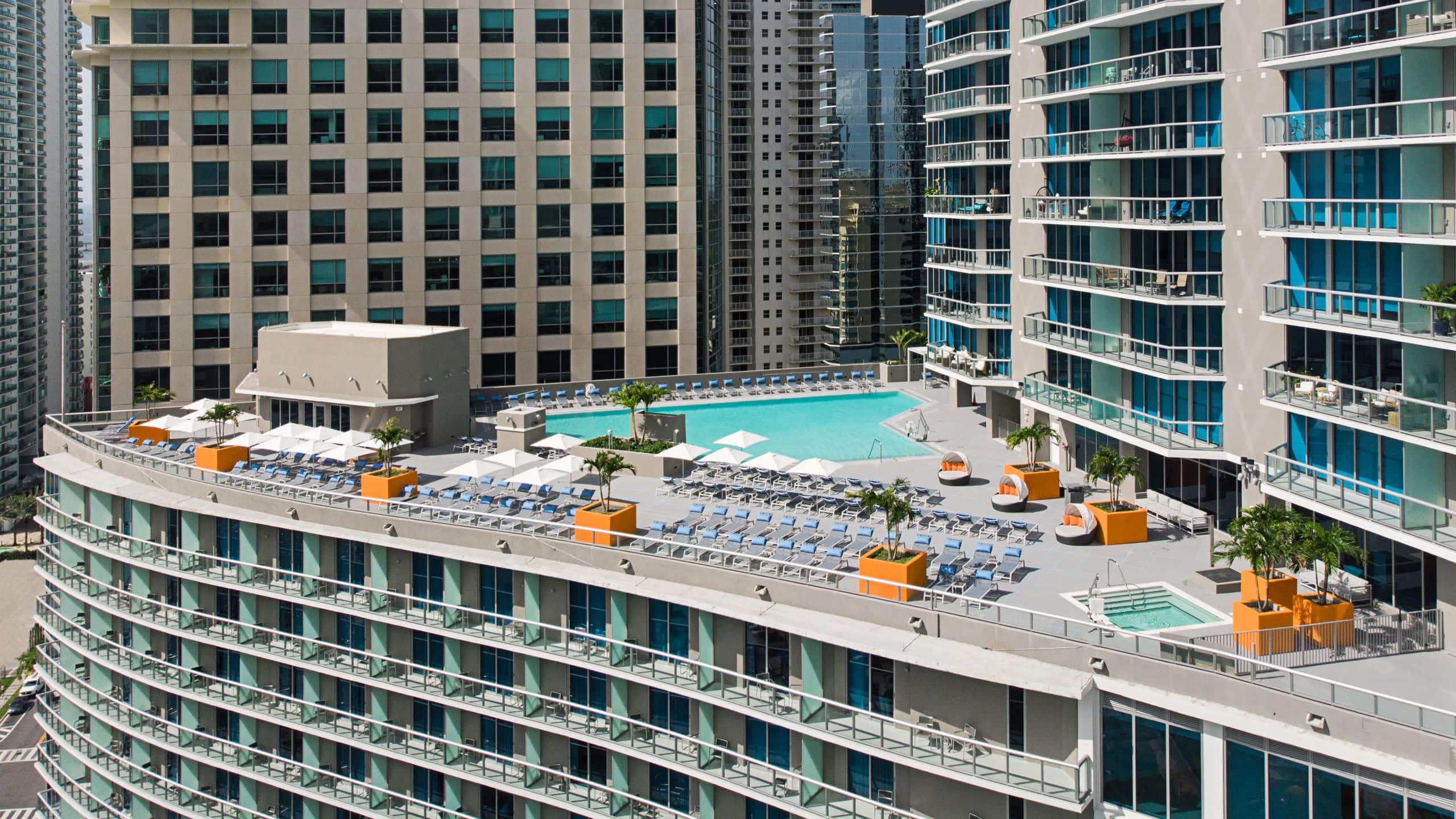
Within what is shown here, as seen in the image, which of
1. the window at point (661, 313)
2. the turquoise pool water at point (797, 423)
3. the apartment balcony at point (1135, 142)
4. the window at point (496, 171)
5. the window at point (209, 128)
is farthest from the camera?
the window at point (661, 313)

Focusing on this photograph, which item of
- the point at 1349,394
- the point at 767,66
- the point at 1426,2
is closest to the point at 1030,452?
the point at 1349,394

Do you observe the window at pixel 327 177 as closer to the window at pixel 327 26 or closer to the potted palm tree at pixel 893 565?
the window at pixel 327 26

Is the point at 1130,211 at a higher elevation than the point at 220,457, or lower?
higher

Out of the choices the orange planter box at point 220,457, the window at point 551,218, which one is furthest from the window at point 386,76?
the orange planter box at point 220,457

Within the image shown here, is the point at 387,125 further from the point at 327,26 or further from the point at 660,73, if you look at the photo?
the point at 660,73

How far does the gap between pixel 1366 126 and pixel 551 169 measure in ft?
165

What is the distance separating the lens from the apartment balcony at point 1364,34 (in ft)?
114

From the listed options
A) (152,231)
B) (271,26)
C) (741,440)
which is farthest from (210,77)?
(741,440)

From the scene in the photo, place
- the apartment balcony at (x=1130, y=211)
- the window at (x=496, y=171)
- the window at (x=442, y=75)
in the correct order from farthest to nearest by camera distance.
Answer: the window at (x=496, y=171) → the window at (x=442, y=75) → the apartment balcony at (x=1130, y=211)

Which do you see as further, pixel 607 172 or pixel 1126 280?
pixel 607 172

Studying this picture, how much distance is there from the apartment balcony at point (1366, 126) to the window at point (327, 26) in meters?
53.1

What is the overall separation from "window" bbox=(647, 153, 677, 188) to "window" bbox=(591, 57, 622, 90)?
445 centimetres

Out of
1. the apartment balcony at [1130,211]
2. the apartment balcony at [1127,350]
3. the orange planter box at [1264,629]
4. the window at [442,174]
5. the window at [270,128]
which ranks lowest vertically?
the orange planter box at [1264,629]

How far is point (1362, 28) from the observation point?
37.5 metres
